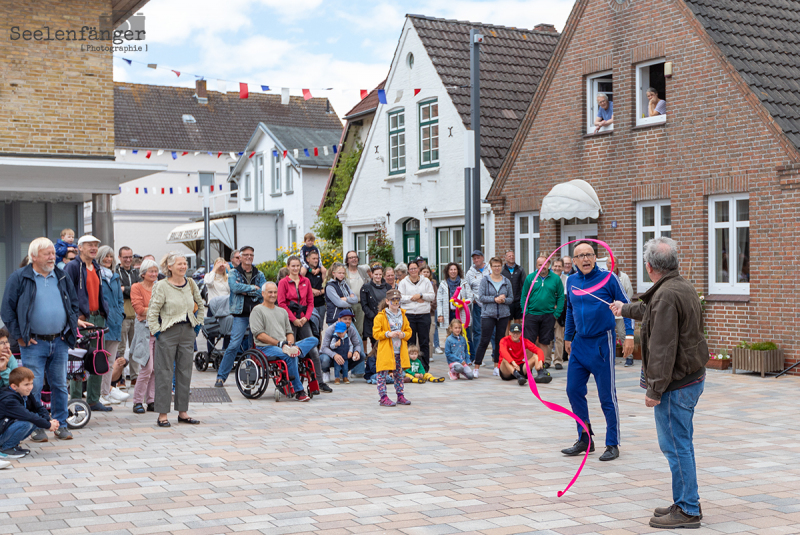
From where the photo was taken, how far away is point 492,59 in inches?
928

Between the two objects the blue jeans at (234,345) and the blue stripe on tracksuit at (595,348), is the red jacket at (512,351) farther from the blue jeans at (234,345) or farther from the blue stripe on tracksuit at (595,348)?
the blue stripe on tracksuit at (595,348)

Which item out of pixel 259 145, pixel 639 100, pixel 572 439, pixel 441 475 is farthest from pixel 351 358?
pixel 259 145

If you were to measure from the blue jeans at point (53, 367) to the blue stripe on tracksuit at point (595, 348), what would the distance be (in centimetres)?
503

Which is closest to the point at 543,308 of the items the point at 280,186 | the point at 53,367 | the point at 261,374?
the point at 261,374

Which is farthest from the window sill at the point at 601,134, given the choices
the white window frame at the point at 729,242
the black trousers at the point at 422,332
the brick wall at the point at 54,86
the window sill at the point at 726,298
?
the brick wall at the point at 54,86

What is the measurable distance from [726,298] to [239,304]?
8.07 metres

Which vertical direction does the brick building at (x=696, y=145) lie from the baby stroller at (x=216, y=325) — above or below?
above

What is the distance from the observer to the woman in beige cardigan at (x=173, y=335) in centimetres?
959

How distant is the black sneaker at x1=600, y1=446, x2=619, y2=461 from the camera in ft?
25.3

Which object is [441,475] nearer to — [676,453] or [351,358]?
[676,453]

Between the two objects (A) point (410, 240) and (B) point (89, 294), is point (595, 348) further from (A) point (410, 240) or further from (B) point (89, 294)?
(A) point (410, 240)

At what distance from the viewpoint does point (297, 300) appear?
12.7m

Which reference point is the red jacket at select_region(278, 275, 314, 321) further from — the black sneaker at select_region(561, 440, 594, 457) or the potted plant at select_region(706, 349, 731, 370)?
the potted plant at select_region(706, 349, 731, 370)

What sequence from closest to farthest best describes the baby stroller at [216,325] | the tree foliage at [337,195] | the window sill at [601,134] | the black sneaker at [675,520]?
the black sneaker at [675,520] < the baby stroller at [216,325] < the window sill at [601,134] < the tree foliage at [337,195]
